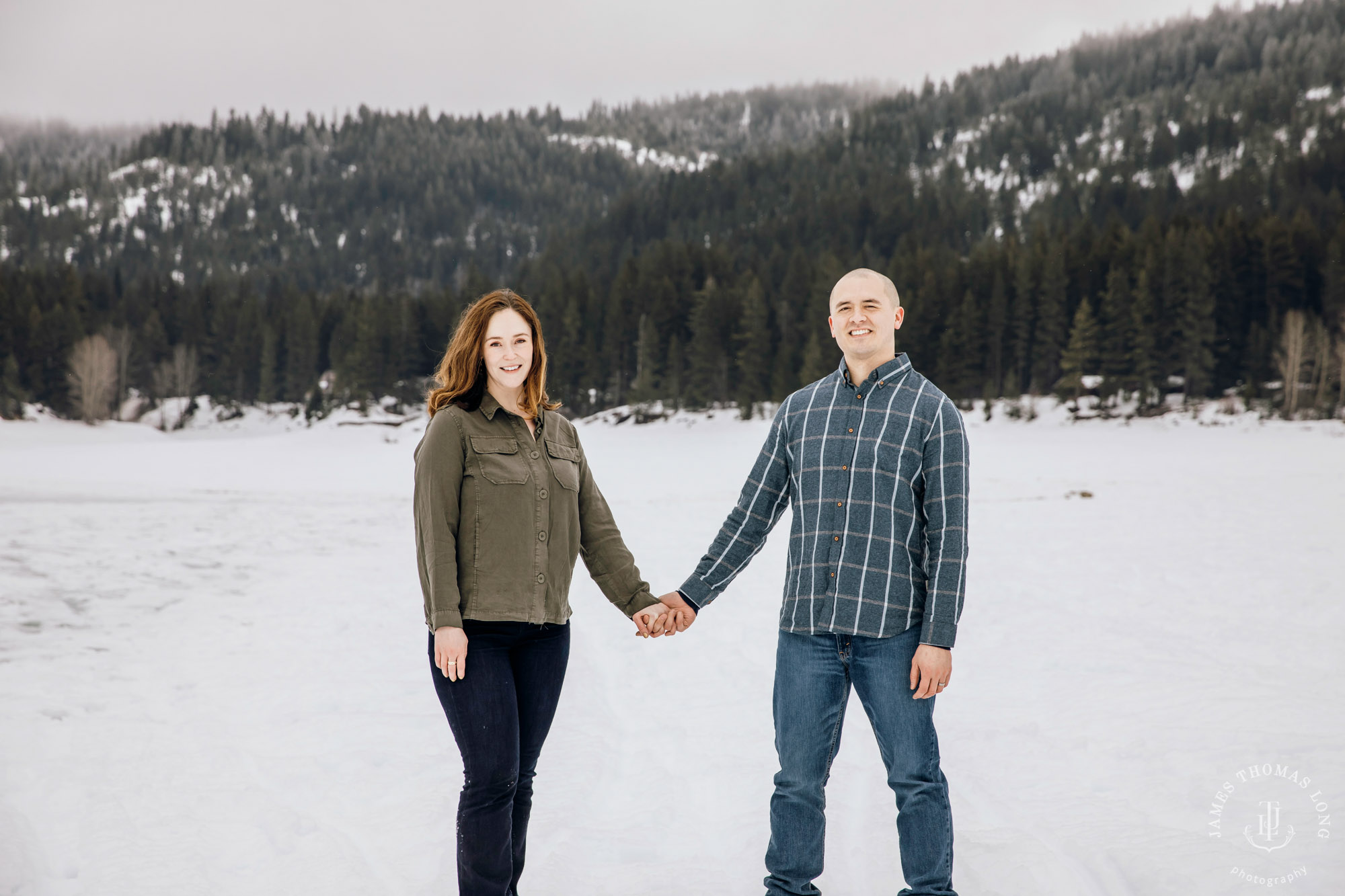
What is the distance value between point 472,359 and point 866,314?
55.5 inches

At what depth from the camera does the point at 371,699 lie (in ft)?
20.0

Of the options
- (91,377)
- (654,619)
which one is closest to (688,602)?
(654,619)

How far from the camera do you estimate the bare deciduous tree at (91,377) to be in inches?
2276

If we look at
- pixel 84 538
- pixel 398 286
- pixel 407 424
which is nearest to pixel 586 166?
pixel 398 286

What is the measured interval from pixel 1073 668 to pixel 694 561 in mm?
5756

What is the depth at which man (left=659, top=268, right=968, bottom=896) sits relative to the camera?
2.74 metres

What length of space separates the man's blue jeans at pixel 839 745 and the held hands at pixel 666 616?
544 mm

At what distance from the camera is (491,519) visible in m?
2.82

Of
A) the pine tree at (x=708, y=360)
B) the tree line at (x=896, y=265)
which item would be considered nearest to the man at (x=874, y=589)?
the tree line at (x=896, y=265)

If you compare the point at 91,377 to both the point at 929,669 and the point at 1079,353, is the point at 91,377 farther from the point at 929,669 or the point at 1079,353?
the point at 929,669

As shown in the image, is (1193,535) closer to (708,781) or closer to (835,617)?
(708,781)

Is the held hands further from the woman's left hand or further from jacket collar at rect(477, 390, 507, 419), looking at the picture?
jacket collar at rect(477, 390, 507, 419)

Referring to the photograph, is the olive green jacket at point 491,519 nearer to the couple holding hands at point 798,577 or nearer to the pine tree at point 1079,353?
the couple holding hands at point 798,577

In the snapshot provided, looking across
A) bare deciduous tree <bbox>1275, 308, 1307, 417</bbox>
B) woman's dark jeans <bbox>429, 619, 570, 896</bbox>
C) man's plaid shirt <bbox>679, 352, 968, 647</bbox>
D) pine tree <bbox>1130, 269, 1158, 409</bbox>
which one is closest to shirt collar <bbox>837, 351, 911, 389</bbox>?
man's plaid shirt <bbox>679, 352, 968, 647</bbox>
